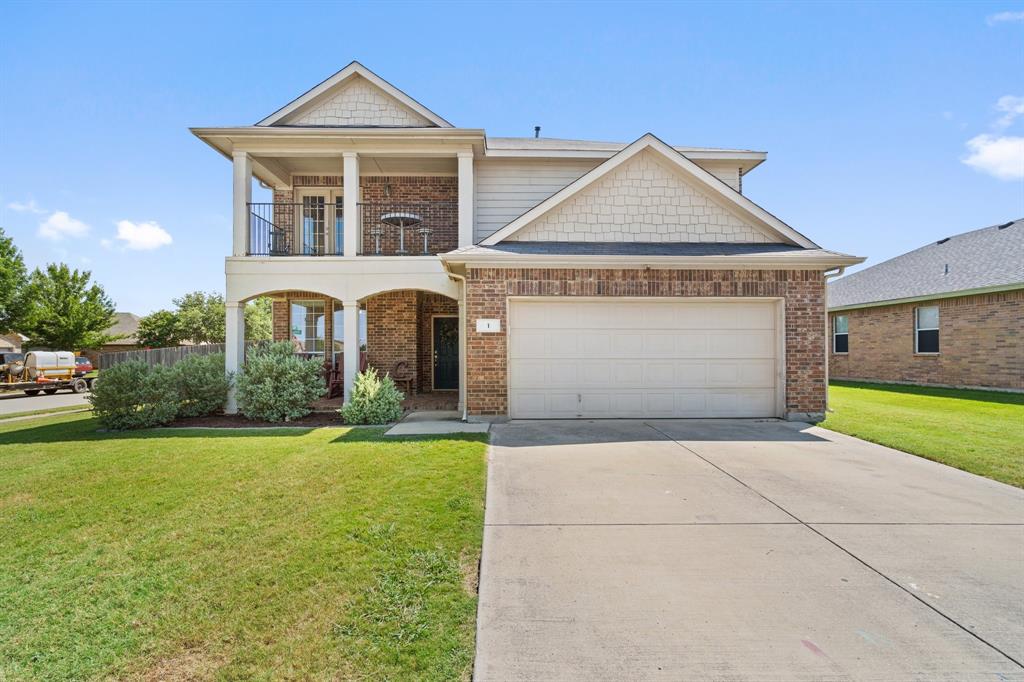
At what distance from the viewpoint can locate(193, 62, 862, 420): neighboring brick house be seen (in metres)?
8.60

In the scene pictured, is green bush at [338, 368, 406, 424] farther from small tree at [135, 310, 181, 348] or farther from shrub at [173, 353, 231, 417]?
small tree at [135, 310, 181, 348]

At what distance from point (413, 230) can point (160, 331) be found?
34.1 meters

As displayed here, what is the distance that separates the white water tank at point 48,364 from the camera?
782 inches

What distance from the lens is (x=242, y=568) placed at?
332 cm

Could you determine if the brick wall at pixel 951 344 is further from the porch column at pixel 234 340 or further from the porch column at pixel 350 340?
the porch column at pixel 234 340

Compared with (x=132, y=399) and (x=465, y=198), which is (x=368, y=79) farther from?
(x=132, y=399)

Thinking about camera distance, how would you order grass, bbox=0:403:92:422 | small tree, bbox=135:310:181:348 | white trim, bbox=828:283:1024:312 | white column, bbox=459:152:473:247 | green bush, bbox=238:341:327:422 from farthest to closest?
small tree, bbox=135:310:181:348 → white trim, bbox=828:283:1024:312 → grass, bbox=0:403:92:422 → white column, bbox=459:152:473:247 → green bush, bbox=238:341:327:422

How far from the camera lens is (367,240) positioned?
481 inches

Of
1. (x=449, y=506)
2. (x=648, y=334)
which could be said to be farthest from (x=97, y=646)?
(x=648, y=334)

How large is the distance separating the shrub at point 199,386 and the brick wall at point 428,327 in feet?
16.1

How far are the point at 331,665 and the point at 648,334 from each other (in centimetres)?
764

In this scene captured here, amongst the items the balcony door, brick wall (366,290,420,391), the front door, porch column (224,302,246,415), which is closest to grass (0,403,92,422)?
porch column (224,302,246,415)

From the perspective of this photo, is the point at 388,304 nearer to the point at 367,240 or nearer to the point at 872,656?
the point at 367,240

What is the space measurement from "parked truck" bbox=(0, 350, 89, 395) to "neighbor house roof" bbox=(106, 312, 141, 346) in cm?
1757
